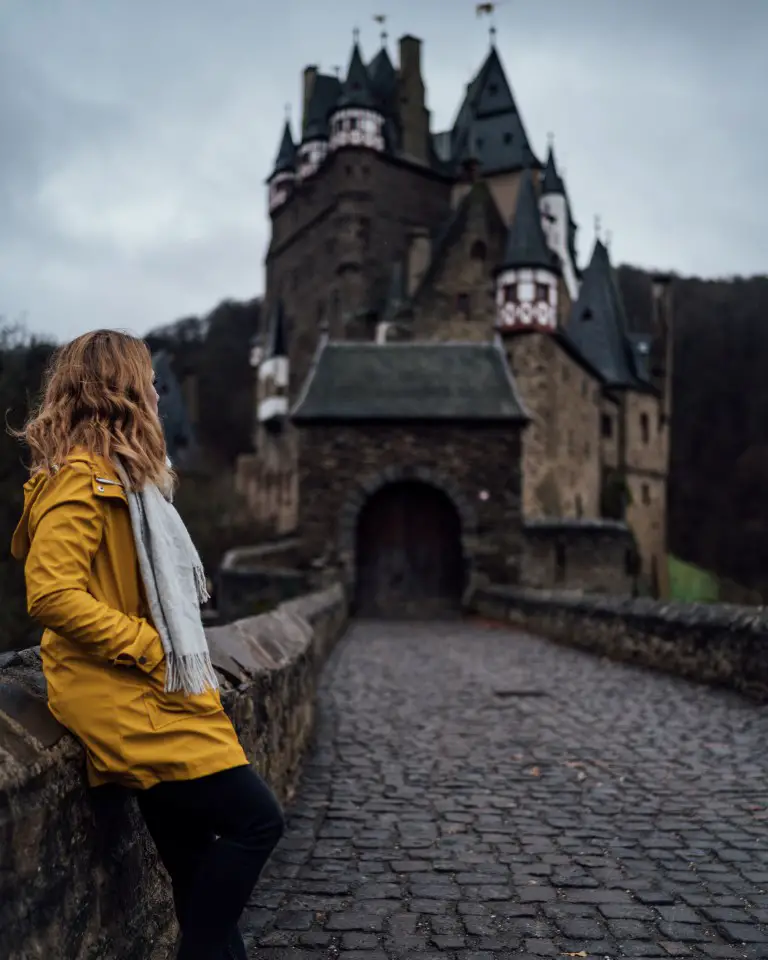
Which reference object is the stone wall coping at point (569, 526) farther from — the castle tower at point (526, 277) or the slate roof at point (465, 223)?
the slate roof at point (465, 223)

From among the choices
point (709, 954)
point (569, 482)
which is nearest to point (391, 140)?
point (569, 482)

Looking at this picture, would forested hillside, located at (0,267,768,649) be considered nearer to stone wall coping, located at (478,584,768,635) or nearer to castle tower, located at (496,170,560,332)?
castle tower, located at (496,170,560,332)

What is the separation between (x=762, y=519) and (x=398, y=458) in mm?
49419

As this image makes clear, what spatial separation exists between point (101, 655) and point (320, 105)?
54703 millimetres

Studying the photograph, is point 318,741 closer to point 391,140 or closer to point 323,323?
point 323,323

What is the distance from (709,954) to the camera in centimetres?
290

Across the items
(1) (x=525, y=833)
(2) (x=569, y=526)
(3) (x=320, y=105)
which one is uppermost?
(3) (x=320, y=105)

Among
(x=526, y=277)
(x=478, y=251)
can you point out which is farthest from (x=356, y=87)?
(x=526, y=277)

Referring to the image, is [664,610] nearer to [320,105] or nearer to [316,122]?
[316,122]

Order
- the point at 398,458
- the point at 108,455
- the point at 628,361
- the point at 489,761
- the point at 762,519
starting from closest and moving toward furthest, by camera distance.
Result: the point at 108,455 → the point at 489,761 → the point at 398,458 → the point at 628,361 → the point at 762,519

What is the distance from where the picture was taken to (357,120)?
45.9 m

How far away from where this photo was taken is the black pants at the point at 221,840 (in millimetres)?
2133

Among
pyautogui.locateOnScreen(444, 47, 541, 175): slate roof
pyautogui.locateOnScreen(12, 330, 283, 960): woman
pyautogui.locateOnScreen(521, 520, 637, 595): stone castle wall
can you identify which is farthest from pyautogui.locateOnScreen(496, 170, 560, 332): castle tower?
pyautogui.locateOnScreen(12, 330, 283, 960): woman

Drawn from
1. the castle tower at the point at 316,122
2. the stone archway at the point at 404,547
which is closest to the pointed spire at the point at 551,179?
the castle tower at the point at 316,122
